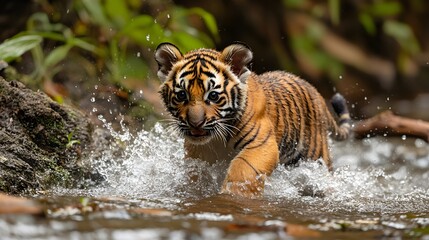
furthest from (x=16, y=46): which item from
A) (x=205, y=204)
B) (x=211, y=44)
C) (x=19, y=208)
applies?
(x=19, y=208)

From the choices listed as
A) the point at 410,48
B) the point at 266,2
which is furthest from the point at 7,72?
the point at 410,48

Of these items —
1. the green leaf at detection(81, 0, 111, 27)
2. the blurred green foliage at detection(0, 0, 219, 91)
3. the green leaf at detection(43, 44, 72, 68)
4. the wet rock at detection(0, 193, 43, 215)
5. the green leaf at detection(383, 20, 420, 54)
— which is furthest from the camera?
the green leaf at detection(383, 20, 420, 54)

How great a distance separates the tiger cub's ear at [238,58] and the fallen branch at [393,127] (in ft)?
6.54

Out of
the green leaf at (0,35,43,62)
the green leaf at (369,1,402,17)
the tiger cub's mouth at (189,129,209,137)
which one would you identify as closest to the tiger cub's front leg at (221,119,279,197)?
the tiger cub's mouth at (189,129,209,137)

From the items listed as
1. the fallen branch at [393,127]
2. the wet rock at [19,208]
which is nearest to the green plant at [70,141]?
the wet rock at [19,208]

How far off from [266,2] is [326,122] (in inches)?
172

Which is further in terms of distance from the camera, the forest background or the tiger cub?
the forest background

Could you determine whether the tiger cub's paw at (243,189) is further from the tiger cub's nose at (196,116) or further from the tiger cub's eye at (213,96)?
the tiger cub's eye at (213,96)

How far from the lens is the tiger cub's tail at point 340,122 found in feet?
19.6

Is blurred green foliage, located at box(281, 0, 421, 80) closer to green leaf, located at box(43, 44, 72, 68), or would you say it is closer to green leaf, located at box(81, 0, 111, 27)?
green leaf, located at box(81, 0, 111, 27)

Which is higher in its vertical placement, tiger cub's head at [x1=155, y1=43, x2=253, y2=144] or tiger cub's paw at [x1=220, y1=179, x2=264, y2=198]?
tiger cub's head at [x1=155, y1=43, x2=253, y2=144]

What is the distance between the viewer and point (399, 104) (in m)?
9.90

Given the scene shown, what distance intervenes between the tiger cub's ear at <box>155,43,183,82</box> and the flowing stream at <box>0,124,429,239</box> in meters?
0.57

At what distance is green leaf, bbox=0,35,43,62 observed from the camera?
5.86 m
